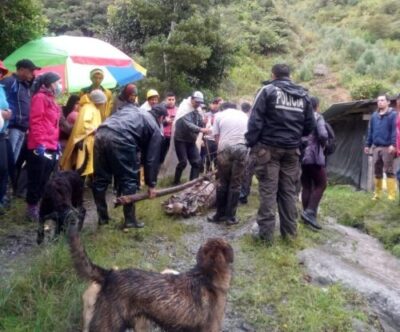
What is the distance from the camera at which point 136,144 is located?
6328 millimetres

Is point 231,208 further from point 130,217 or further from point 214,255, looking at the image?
point 214,255

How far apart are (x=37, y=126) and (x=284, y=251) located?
340cm

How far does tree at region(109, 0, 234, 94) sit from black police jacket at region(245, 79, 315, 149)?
913cm

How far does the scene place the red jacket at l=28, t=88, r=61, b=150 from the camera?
6.48m

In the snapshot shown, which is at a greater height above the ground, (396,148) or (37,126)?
(37,126)

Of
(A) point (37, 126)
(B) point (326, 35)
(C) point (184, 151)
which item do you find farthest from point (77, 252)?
(B) point (326, 35)

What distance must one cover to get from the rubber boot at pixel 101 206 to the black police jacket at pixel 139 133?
0.70 meters

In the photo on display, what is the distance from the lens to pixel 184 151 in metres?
9.41

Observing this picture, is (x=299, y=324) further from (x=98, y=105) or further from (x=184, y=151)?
(x=184, y=151)

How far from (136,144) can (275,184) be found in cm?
173

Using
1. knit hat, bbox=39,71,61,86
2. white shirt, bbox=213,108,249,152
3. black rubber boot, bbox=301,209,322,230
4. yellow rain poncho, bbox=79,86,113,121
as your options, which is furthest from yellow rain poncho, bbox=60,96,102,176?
black rubber boot, bbox=301,209,322,230

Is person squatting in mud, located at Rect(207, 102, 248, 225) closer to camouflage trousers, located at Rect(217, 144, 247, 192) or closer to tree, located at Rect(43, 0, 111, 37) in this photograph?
camouflage trousers, located at Rect(217, 144, 247, 192)

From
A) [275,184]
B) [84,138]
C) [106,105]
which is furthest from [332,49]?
[275,184]

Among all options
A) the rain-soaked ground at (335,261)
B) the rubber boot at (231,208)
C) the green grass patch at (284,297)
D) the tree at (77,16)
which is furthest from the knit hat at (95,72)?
the tree at (77,16)
